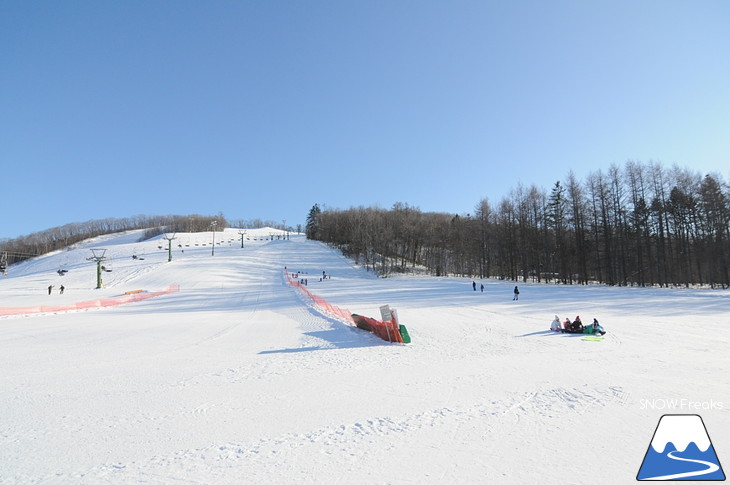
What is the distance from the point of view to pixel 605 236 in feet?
146

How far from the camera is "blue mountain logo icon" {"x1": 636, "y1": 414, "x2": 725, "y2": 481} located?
11.8 ft

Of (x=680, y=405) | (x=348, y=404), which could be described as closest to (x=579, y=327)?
(x=680, y=405)

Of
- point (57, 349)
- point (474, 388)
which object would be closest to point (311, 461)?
point (474, 388)

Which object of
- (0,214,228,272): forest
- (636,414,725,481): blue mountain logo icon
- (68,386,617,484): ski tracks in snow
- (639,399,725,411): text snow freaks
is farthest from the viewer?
(0,214,228,272): forest

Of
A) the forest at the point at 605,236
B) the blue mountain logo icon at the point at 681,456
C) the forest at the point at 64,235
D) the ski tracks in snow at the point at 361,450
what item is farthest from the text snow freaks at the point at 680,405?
the forest at the point at 64,235

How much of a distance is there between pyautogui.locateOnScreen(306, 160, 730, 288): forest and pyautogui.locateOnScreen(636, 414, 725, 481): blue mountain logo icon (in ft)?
148

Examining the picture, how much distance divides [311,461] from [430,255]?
74057 mm

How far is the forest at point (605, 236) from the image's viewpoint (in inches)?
1532

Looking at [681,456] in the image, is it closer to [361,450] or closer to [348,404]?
[361,450]

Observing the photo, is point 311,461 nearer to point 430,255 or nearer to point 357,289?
point 357,289

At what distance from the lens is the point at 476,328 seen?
1480cm

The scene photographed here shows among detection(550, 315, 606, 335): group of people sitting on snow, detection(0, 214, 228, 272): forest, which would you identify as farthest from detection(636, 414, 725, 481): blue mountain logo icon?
detection(0, 214, 228, 272): forest

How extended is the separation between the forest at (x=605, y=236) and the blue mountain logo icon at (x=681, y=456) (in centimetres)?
4526

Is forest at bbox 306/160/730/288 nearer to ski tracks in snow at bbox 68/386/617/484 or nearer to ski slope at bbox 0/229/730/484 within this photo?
ski slope at bbox 0/229/730/484
